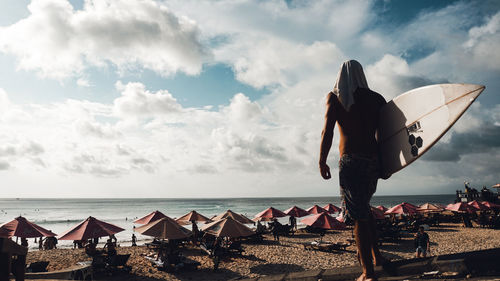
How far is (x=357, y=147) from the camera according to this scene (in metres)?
2.63

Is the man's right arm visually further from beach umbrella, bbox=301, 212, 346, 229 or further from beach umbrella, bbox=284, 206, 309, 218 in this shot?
beach umbrella, bbox=284, 206, 309, 218

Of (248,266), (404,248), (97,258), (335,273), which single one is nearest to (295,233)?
(404,248)

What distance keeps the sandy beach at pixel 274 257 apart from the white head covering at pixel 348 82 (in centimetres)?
851

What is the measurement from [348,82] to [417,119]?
731mm

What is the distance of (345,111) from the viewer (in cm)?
274

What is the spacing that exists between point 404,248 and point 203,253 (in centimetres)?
1162

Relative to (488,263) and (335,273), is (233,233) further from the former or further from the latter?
(488,263)

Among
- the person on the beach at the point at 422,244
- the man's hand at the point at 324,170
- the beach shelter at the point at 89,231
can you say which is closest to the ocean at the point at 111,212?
the beach shelter at the point at 89,231

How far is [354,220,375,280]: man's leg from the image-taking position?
2406 millimetres

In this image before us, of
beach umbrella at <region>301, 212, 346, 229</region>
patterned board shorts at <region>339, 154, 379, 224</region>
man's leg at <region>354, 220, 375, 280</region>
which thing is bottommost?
beach umbrella at <region>301, 212, 346, 229</region>

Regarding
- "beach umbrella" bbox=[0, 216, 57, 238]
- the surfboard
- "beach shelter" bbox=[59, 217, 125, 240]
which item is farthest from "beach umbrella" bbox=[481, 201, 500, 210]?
"beach umbrella" bbox=[0, 216, 57, 238]

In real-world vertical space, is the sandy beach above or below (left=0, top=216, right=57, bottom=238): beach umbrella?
below

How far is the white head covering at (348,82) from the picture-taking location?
9.07 feet

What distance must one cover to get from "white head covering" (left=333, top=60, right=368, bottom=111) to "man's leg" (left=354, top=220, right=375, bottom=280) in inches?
43.5
